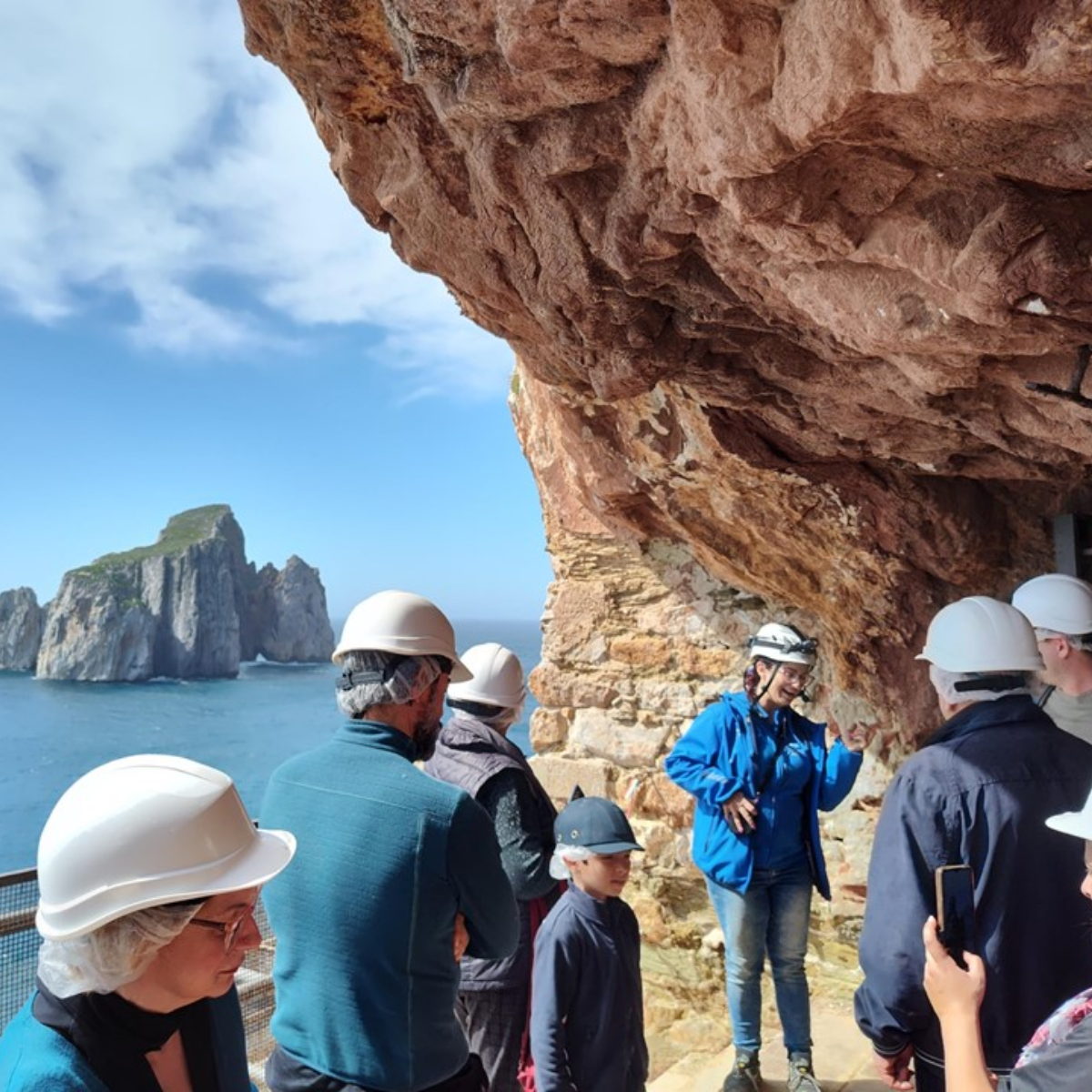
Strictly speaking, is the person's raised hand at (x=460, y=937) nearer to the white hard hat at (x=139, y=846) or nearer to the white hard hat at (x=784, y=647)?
the white hard hat at (x=139, y=846)

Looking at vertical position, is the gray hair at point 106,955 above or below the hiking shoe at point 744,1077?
above

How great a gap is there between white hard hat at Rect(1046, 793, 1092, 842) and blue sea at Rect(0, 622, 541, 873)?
42.3 ft

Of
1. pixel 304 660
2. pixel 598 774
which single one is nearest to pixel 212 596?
pixel 304 660

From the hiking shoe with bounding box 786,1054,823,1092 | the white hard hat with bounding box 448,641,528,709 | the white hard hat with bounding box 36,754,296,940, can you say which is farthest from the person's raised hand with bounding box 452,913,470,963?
the hiking shoe with bounding box 786,1054,823,1092

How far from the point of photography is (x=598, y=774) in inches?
→ 190

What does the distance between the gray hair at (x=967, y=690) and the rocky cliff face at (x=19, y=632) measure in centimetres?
5636

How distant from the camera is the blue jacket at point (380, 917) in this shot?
65.7 inches

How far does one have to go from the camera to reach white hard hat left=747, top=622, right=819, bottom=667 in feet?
10.0

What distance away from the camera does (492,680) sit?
108 inches

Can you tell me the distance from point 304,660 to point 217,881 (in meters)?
62.3

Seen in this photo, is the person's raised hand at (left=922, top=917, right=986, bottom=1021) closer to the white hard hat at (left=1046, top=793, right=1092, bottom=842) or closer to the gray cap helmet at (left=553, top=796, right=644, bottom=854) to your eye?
the white hard hat at (left=1046, top=793, right=1092, bottom=842)

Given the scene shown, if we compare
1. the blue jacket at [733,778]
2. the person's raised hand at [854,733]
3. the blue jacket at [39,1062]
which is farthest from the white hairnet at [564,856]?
the person's raised hand at [854,733]

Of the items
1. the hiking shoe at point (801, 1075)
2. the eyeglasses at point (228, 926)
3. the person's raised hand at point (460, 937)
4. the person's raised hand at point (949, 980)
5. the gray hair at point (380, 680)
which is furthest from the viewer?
the hiking shoe at point (801, 1075)

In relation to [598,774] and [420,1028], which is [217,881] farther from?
[598,774]
